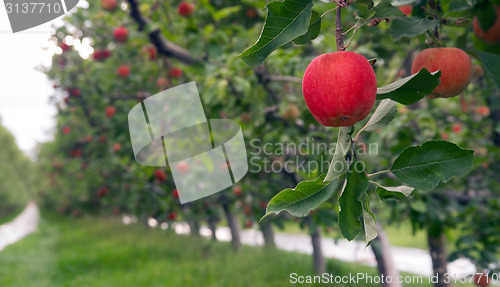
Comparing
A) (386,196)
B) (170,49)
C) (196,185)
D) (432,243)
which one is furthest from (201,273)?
(386,196)

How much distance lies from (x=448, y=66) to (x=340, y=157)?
1.22 feet

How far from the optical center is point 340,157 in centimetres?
73

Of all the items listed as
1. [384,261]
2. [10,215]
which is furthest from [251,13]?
[10,215]

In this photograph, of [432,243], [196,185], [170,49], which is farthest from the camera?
[196,185]

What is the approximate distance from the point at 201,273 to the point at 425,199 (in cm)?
431

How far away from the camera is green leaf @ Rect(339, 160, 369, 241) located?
0.69 meters

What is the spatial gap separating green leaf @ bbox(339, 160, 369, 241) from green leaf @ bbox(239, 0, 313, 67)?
0.26 metres

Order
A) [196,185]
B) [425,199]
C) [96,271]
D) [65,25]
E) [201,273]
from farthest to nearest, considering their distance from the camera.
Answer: [96,271], [201,273], [65,25], [196,185], [425,199]

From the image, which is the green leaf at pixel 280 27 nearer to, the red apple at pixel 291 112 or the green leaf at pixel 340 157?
the green leaf at pixel 340 157

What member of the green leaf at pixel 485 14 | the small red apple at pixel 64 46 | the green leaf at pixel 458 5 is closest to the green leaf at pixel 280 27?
the green leaf at pixel 458 5

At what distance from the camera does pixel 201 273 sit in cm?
599

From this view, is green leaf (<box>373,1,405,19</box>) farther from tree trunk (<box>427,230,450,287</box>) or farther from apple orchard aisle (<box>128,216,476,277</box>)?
apple orchard aisle (<box>128,216,476,277</box>)

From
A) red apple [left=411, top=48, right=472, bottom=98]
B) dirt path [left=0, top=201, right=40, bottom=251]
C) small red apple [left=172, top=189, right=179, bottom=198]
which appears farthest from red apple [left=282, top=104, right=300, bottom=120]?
dirt path [left=0, top=201, right=40, bottom=251]

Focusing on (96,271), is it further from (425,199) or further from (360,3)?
(360,3)
